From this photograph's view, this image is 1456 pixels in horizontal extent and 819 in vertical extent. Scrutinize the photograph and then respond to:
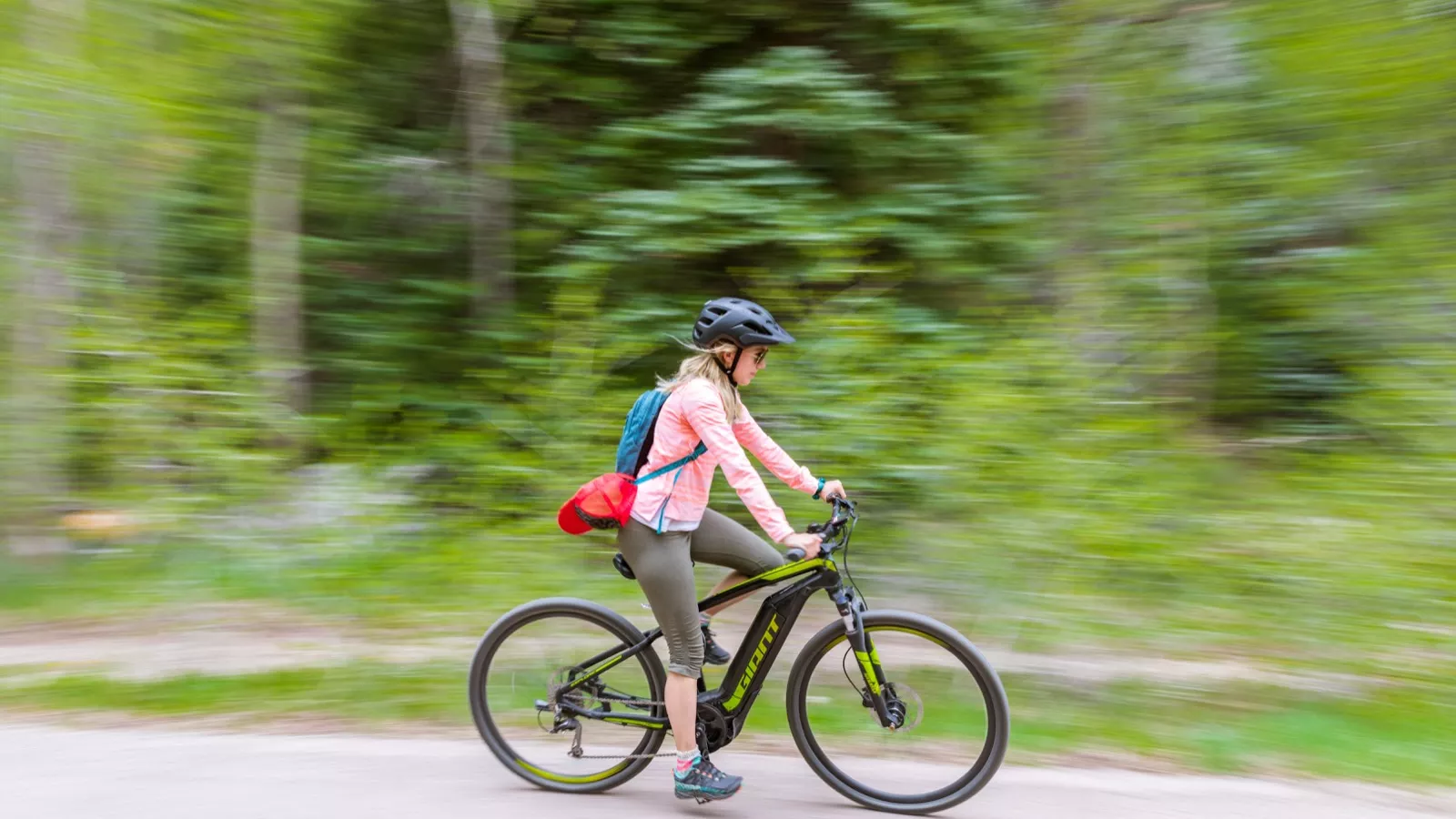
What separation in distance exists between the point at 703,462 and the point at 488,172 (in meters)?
4.57

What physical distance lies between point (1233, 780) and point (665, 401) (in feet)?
8.99

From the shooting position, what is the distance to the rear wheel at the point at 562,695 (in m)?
3.98

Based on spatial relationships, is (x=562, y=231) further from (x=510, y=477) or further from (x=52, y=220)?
(x=52, y=220)

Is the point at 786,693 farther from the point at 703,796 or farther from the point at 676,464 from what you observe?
the point at 676,464

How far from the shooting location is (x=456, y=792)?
3961 millimetres

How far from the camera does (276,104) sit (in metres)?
7.50

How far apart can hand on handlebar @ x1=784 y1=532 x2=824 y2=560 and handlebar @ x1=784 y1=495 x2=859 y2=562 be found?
0.01 m

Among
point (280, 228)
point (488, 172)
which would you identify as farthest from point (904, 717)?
point (280, 228)

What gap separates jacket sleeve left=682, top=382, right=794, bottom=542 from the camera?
3541 millimetres

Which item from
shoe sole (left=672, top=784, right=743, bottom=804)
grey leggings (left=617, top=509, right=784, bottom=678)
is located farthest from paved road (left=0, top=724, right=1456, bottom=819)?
grey leggings (left=617, top=509, right=784, bottom=678)

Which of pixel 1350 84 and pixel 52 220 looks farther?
pixel 52 220

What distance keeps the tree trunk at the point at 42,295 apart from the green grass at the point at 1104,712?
7.29ft

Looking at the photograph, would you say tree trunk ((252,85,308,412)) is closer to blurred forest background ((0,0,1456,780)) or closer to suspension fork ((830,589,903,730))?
blurred forest background ((0,0,1456,780))

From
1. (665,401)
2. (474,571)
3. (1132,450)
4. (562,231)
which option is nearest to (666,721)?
(665,401)
